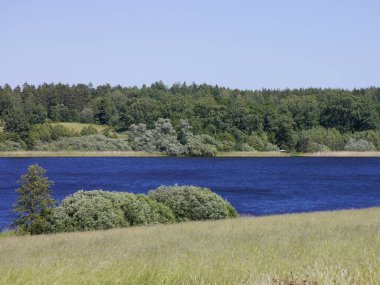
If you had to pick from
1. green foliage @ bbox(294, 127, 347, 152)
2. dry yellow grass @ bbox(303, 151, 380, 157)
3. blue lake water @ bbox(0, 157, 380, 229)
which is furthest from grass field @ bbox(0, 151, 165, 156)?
dry yellow grass @ bbox(303, 151, 380, 157)

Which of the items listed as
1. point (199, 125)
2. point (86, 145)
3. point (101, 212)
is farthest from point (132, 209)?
point (199, 125)

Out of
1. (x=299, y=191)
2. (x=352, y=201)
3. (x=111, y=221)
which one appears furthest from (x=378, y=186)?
(x=111, y=221)

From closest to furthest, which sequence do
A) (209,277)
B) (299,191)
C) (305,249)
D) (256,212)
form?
(209,277), (305,249), (256,212), (299,191)

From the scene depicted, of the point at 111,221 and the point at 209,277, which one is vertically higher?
the point at 209,277

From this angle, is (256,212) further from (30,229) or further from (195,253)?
(195,253)

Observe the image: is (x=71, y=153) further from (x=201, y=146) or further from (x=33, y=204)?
(x=33, y=204)

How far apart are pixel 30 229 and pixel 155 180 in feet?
157

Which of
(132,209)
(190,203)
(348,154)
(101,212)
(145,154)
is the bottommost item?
(348,154)

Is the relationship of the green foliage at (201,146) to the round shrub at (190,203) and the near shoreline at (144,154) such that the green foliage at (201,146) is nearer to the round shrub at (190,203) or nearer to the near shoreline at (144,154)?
the near shoreline at (144,154)

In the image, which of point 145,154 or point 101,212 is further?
point 145,154

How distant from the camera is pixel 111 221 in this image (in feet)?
95.2

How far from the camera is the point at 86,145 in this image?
13025 centimetres

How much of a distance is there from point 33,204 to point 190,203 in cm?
881

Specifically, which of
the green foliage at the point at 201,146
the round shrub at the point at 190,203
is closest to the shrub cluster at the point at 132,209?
the round shrub at the point at 190,203
